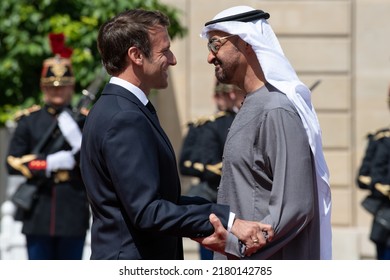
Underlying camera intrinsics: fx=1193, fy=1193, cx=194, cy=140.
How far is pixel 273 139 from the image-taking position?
447cm

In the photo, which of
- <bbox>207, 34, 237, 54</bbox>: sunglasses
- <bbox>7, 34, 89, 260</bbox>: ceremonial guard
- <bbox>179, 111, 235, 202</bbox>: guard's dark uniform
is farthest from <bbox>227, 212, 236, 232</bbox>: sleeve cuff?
<bbox>179, 111, 235, 202</bbox>: guard's dark uniform

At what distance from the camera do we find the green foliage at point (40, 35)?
410 inches

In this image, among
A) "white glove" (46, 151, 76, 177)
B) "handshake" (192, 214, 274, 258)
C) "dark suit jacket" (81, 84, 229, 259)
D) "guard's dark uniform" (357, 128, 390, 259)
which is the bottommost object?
"guard's dark uniform" (357, 128, 390, 259)

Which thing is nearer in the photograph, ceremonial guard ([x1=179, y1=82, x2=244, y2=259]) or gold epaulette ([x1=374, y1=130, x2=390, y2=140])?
ceremonial guard ([x1=179, y1=82, x2=244, y2=259])

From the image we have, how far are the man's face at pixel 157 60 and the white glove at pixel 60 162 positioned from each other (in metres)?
3.44

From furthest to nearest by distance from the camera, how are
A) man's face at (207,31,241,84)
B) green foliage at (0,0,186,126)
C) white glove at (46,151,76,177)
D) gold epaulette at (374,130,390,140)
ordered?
green foliage at (0,0,186,126), gold epaulette at (374,130,390,140), white glove at (46,151,76,177), man's face at (207,31,241,84)

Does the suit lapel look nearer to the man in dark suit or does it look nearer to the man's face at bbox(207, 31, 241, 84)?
the man in dark suit

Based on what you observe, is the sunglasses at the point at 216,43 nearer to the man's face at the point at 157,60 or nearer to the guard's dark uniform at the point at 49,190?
the man's face at the point at 157,60

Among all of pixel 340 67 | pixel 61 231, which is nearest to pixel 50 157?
pixel 61 231

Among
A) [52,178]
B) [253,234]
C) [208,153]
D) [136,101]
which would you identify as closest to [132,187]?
[136,101]

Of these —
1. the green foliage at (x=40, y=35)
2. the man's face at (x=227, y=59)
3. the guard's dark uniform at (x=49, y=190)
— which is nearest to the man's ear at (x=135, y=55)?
the man's face at (x=227, y=59)

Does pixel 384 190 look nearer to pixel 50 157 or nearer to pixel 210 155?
pixel 210 155

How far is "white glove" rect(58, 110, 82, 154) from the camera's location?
7984 mm

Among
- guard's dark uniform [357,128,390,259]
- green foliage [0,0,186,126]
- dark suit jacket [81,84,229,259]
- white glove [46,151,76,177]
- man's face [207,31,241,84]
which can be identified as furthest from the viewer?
green foliage [0,0,186,126]
